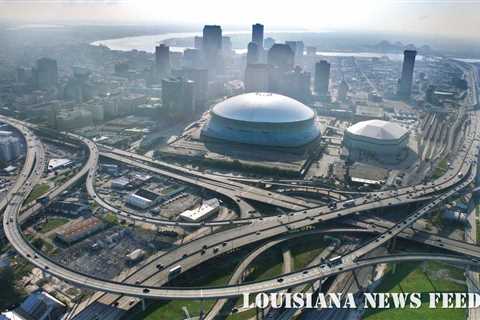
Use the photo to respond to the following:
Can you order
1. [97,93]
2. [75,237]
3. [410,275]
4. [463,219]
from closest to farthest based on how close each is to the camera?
[410,275] < [75,237] < [463,219] < [97,93]

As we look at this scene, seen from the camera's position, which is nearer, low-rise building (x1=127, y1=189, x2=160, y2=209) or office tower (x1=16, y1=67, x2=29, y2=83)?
low-rise building (x1=127, y1=189, x2=160, y2=209)

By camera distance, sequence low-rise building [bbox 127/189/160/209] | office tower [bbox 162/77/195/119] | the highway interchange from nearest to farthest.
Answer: the highway interchange → low-rise building [bbox 127/189/160/209] → office tower [bbox 162/77/195/119]

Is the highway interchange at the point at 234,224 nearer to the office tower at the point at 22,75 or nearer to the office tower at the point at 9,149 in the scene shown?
the office tower at the point at 9,149

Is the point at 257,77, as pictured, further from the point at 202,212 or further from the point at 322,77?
the point at 202,212

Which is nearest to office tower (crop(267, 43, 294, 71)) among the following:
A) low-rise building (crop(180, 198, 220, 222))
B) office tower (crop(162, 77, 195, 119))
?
office tower (crop(162, 77, 195, 119))

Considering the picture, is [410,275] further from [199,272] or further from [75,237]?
[75,237]

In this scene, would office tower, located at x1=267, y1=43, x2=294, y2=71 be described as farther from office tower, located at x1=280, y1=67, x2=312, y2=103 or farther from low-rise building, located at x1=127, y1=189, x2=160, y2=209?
low-rise building, located at x1=127, y1=189, x2=160, y2=209

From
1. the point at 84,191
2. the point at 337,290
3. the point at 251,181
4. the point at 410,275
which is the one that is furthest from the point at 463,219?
the point at 84,191
